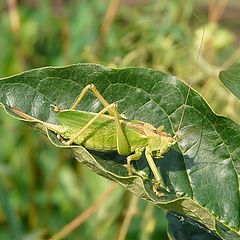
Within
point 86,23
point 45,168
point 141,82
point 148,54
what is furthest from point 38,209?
point 141,82

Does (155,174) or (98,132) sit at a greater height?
(98,132)

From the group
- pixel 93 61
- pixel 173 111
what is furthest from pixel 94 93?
pixel 93 61

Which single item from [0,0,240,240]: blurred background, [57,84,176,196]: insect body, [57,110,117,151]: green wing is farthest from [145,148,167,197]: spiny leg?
[0,0,240,240]: blurred background

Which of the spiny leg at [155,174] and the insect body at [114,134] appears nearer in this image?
the spiny leg at [155,174]

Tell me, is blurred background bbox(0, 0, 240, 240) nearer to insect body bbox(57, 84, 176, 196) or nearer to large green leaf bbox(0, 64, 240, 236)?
insect body bbox(57, 84, 176, 196)

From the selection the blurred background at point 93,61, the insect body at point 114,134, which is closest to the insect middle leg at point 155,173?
the insect body at point 114,134

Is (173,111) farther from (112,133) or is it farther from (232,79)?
(112,133)

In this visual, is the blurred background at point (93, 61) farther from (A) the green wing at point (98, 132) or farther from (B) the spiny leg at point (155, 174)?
(B) the spiny leg at point (155, 174)
